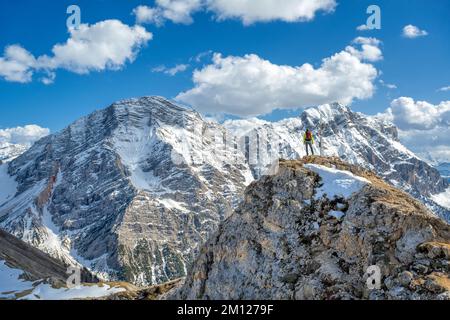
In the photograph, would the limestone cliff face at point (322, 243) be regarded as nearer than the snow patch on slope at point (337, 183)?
Yes

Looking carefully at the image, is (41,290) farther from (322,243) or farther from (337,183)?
(322,243)

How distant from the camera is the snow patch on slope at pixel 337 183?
43219 mm

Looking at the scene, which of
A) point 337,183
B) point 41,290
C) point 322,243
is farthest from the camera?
point 41,290

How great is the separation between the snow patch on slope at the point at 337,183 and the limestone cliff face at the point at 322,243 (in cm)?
9

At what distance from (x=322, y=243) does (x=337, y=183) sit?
701 centimetres

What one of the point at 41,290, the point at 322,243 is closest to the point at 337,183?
the point at 322,243

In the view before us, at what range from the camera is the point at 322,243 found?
39688 millimetres

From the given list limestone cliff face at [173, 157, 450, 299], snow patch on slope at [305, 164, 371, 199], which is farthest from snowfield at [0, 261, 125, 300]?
snow patch on slope at [305, 164, 371, 199]

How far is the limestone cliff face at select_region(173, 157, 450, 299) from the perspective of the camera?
34.4 m

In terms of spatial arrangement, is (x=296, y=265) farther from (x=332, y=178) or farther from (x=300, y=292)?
(x=332, y=178)

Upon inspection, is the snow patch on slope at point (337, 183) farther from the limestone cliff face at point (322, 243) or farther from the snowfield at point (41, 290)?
the snowfield at point (41, 290)

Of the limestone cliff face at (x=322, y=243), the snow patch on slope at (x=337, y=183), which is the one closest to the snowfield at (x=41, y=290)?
the limestone cliff face at (x=322, y=243)
